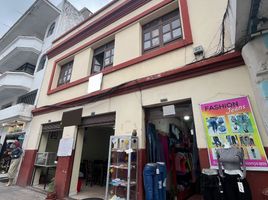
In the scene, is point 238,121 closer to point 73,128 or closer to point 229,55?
point 229,55

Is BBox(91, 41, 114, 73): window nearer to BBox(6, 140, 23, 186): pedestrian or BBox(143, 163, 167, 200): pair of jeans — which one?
BBox(143, 163, 167, 200): pair of jeans

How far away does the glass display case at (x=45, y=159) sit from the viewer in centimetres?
696

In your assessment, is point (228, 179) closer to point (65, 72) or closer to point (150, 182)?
point (150, 182)

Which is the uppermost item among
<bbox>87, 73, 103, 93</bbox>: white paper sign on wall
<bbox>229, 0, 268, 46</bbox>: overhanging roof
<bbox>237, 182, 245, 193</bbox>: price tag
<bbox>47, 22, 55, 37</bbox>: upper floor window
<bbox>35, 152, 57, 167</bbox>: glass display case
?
<bbox>47, 22, 55, 37</bbox>: upper floor window

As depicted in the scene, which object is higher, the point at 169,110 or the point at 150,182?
the point at 169,110

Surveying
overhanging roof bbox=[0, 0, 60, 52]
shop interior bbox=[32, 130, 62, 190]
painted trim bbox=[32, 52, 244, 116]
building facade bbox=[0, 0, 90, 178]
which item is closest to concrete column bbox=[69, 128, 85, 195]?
painted trim bbox=[32, 52, 244, 116]

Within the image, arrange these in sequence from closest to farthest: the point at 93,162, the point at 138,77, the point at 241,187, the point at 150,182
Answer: the point at 241,187
the point at 150,182
the point at 138,77
the point at 93,162

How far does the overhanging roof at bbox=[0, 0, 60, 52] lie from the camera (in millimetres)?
10703

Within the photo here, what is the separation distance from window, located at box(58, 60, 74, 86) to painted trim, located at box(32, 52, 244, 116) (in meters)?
2.38

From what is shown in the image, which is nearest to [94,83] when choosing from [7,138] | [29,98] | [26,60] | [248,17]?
[248,17]

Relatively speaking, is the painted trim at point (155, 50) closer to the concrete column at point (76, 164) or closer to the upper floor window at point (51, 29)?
the concrete column at point (76, 164)

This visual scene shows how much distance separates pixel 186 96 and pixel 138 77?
173 centimetres

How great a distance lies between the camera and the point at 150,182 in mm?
3723

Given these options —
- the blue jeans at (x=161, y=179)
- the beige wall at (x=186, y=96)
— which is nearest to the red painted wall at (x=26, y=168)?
the beige wall at (x=186, y=96)
